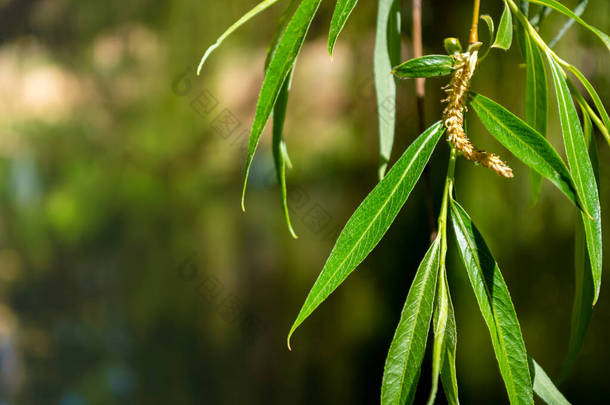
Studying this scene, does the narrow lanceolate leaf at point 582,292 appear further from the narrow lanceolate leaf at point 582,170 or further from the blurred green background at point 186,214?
the blurred green background at point 186,214

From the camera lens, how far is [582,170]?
324mm

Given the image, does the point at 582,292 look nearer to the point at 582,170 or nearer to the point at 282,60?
the point at 582,170

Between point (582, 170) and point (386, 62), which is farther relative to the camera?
point (386, 62)

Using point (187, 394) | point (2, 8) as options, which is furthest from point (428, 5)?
point (187, 394)

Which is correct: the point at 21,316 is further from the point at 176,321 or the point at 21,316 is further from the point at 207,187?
the point at 207,187

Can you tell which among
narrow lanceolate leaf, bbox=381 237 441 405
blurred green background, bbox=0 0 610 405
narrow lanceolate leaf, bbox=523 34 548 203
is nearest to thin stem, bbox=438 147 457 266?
narrow lanceolate leaf, bbox=381 237 441 405

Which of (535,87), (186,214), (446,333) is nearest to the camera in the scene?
(446,333)

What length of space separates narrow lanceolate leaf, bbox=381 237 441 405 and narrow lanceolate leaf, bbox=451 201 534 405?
0.07ft

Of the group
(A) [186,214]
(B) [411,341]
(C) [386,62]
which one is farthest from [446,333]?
(A) [186,214]

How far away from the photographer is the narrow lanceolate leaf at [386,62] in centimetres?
46

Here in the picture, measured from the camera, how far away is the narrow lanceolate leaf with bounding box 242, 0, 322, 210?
0.32 m

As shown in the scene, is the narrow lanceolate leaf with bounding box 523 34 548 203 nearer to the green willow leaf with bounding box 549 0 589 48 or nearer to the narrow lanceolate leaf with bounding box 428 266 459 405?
the green willow leaf with bounding box 549 0 589 48

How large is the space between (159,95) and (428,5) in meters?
0.60

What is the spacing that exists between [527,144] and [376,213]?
9 cm
